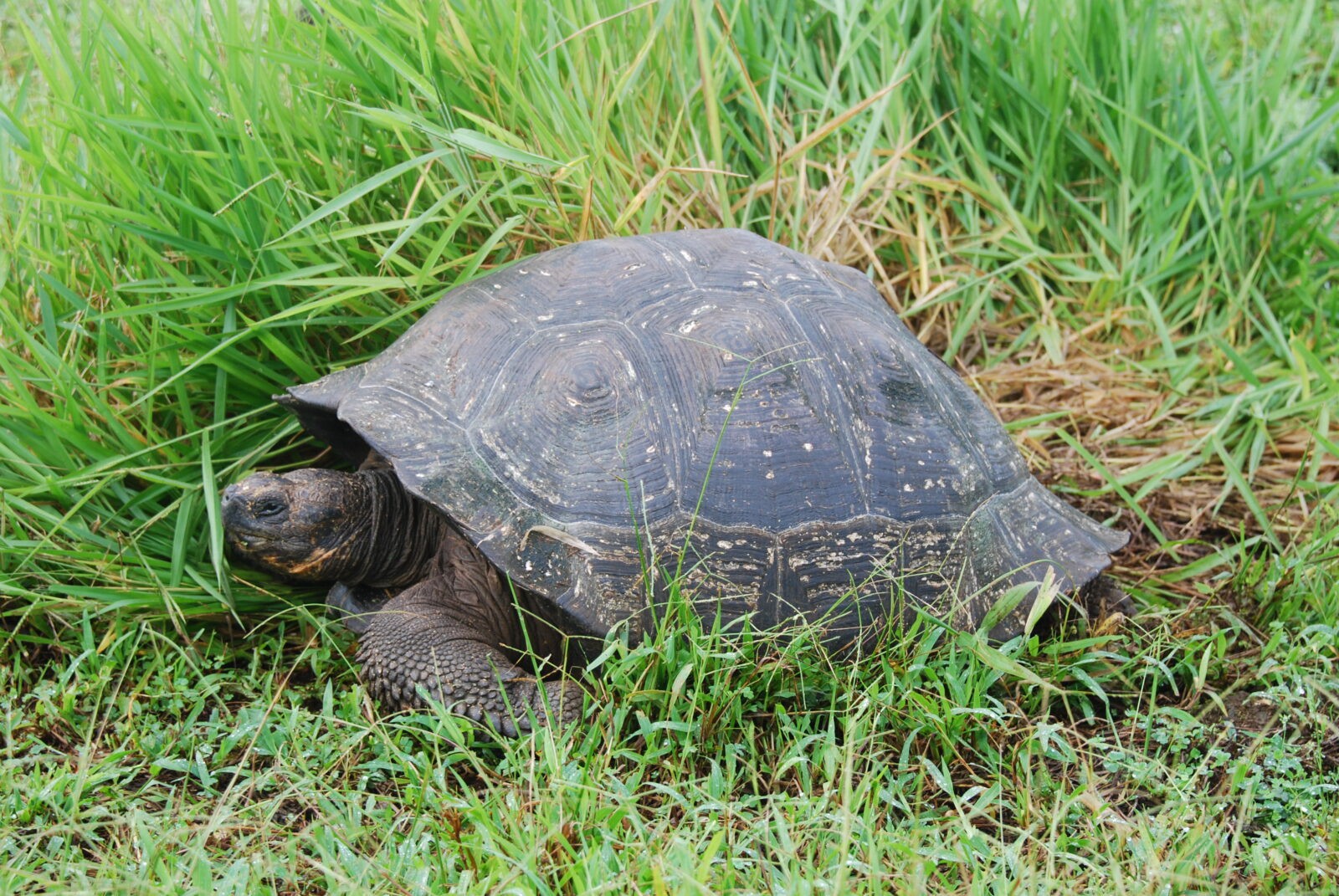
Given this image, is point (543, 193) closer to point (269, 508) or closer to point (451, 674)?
point (269, 508)

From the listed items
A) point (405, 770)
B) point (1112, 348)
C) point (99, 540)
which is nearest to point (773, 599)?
point (405, 770)

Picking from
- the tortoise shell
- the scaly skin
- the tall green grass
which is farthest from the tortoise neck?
the tall green grass

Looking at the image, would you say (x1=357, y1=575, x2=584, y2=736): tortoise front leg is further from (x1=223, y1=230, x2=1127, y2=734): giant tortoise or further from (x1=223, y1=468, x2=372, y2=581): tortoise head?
(x1=223, y1=468, x2=372, y2=581): tortoise head

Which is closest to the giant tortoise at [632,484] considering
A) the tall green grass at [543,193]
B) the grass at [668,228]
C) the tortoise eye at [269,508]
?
the tortoise eye at [269,508]

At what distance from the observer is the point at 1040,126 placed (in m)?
4.20

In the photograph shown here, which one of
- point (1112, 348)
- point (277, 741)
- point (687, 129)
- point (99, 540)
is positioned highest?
point (687, 129)

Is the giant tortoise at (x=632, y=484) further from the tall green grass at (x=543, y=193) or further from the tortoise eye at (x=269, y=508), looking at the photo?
the tall green grass at (x=543, y=193)

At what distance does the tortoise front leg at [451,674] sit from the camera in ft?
8.38

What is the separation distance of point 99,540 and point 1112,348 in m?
3.36

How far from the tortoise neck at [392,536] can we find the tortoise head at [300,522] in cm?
2

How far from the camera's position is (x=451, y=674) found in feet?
8.50

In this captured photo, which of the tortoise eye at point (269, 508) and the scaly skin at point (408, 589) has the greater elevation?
the tortoise eye at point (269, 508)

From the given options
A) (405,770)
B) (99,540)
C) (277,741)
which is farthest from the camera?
(99,540)

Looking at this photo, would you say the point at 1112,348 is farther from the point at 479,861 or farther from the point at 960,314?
the point at 479,861
